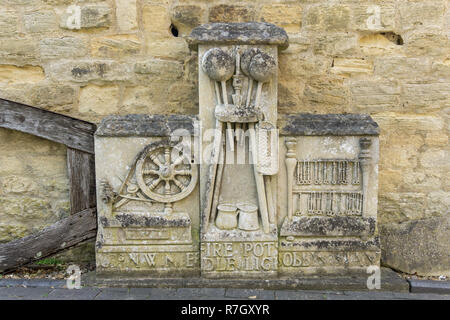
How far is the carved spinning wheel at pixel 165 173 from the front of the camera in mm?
2939

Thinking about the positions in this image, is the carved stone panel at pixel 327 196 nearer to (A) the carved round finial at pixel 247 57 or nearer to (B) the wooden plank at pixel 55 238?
(A) the carved round finial at pixel 247 57

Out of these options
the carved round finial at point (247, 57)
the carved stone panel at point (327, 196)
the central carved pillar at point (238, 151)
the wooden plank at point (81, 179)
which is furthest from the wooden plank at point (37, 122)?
the carved stone panel at point (327, 196)

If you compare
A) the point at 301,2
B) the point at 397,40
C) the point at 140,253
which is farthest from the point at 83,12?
the point at 397,40

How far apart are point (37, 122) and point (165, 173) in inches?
49.3

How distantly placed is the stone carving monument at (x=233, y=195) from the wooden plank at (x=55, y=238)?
0.45 metres

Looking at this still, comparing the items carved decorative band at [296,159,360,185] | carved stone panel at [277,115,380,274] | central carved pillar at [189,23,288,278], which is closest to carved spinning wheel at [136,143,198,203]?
central carved pillar at [189,23,288,278]

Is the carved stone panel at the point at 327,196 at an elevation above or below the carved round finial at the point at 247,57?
below

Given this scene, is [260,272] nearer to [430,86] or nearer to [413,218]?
[413,218]

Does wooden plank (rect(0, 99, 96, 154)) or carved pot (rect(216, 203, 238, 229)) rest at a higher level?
wooden plank (rect(0, 99, 96, 154))

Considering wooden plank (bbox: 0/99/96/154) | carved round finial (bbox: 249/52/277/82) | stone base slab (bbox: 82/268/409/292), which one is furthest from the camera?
wooden plank (bbox: 0/99/96/154)

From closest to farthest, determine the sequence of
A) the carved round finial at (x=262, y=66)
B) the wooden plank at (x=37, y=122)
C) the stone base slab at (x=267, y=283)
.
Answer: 1. the carved round finial at (x=262, y=66)
2. the stone base slab at (x=267, y=283)
3. the wooden plank at (x=37, y=122)

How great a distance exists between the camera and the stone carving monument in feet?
9.63

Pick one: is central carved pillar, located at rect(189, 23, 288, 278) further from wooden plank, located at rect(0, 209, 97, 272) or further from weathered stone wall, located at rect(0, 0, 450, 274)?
wooden plank, located at rect(0, 209, 97, 272)

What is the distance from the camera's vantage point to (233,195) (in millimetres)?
3016
